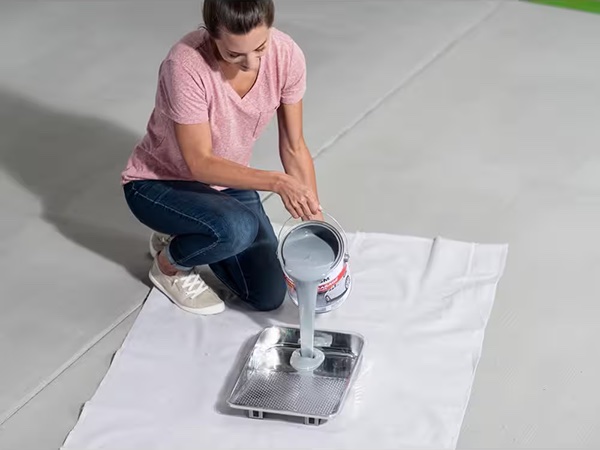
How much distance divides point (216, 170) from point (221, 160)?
0.10 ft

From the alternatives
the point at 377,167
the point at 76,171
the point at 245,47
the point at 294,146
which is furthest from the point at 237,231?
the point at 76,171

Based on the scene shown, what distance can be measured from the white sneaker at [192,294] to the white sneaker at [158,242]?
0.47 ft

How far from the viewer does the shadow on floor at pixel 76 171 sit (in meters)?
3.28

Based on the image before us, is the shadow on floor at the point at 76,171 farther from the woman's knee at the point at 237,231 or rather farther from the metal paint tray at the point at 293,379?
the metal paint tray at the point at 293,379

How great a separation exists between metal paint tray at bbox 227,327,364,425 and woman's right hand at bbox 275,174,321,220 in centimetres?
36

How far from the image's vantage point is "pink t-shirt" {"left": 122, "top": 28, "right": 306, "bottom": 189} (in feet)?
8.69

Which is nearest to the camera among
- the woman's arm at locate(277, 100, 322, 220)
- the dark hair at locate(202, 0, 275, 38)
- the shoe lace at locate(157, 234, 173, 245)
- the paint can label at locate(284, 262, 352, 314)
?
the dark hair at locate(202, 0, 275, 38)

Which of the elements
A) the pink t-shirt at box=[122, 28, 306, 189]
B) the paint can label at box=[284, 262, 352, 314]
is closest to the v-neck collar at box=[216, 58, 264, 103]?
the pink t-shirt at box=[122, 28, 306, 189]

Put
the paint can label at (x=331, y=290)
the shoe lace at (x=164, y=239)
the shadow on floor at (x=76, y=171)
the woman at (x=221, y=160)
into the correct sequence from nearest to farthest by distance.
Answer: the woman at (x=221, y=160)
the paint can label at (x=331, y=290)
the shoe lace at (x=164, y=239)
the shadow on floor at (x=76, y=171)

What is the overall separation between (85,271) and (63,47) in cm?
164

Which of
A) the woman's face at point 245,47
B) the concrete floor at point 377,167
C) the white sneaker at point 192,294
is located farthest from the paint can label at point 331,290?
the woman's face at point 245,47

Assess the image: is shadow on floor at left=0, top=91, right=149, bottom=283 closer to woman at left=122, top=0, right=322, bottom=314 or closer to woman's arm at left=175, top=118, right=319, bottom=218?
woman at left=122, top=0, right=322, bottom=314

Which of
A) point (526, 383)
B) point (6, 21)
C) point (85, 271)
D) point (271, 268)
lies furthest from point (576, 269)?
point (6, 21)

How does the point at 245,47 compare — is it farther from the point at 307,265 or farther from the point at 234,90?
the point at 307,265
